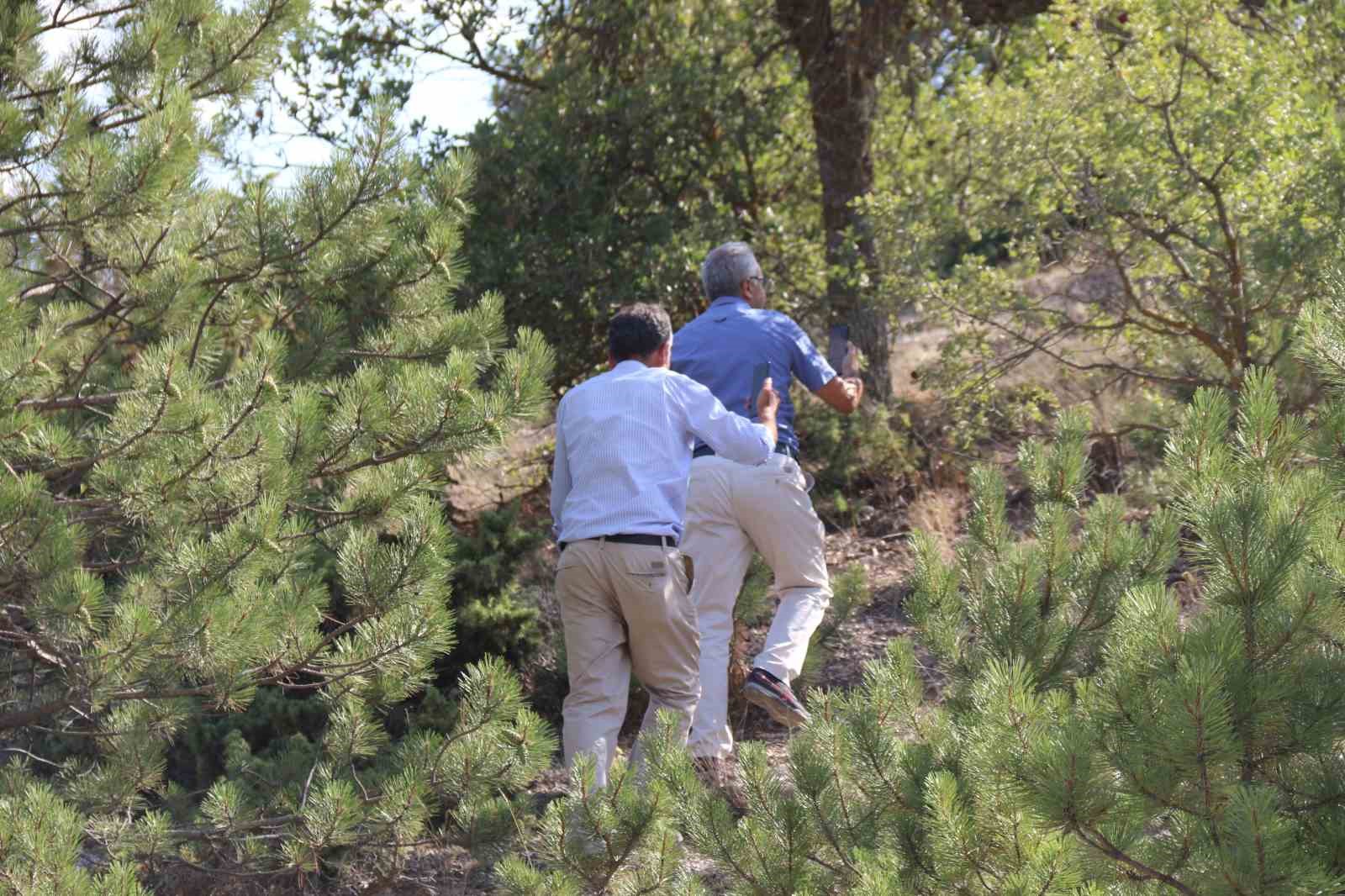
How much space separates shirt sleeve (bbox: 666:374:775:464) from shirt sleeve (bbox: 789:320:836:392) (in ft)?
2.71

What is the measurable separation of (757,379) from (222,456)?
83.2 inches

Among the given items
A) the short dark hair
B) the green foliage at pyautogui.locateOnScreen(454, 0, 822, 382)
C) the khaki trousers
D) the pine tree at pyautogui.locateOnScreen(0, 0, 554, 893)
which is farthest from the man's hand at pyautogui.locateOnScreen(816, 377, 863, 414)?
the green foliage at pyautogui.locateOnScreen(454, 0, 822, 382)

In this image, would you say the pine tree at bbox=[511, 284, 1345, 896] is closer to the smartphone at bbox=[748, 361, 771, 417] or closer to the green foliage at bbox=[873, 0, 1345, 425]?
the smartphone at bbox=[748, 361, 771, 417]

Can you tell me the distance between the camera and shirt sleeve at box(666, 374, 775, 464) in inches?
Answer: 195

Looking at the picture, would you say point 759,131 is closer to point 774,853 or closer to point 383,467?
point 383,467

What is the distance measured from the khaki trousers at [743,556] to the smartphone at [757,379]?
274 millimetres

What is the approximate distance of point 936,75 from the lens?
9.97 meters

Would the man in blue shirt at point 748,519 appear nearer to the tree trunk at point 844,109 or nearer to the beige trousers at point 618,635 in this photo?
the beige trousers at point 618,635

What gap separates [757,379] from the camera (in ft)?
18.7

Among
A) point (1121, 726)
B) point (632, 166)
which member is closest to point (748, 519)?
point (1121, 726)

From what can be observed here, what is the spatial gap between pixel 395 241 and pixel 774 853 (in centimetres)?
282

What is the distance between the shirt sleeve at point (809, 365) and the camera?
5750 millimetres

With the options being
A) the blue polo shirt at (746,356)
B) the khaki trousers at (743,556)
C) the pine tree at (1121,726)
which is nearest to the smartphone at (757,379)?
the blue polo shirt at (746,356)

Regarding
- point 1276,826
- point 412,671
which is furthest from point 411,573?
point 1276,826
